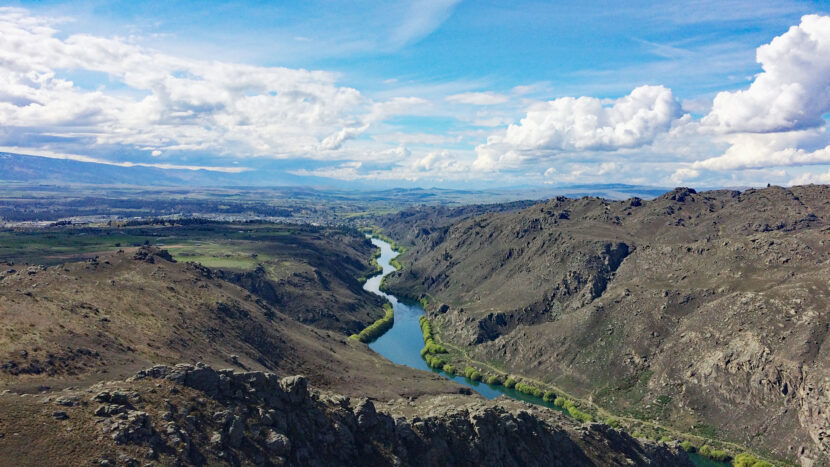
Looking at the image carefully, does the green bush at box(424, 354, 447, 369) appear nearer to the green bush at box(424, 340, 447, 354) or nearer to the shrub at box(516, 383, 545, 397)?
the green bush at box(424, 340, 447, 354)

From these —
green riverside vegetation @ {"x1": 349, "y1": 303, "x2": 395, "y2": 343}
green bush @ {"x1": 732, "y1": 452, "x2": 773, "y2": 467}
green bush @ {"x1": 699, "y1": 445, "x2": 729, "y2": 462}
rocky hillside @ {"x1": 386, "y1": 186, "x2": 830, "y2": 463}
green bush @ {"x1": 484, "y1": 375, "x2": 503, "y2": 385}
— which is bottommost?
green bush @ {"x1": 484, "y1": 375, "x2": 503, "y2": 385}

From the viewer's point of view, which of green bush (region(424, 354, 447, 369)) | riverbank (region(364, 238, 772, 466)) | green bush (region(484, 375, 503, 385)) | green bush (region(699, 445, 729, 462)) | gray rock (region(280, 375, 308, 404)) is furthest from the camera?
green bush (region(424, 354, 447, 369))

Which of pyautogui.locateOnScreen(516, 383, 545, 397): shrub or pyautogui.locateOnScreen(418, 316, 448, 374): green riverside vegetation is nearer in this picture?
pyautogui.locateOnScreen(516, 383, 545, 397): shrub

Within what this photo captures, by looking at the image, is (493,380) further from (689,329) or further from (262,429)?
(262,429)

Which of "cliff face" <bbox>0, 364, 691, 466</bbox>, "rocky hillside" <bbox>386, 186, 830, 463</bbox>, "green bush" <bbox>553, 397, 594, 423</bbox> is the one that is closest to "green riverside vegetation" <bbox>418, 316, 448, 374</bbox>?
"rocky hillside" <bbox>386, 186, 830, 463</bbox>

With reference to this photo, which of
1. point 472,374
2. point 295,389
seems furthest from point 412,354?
point 295,389

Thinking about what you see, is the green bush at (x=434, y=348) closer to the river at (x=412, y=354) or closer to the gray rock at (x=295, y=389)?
the river at (x=412, y=354)
